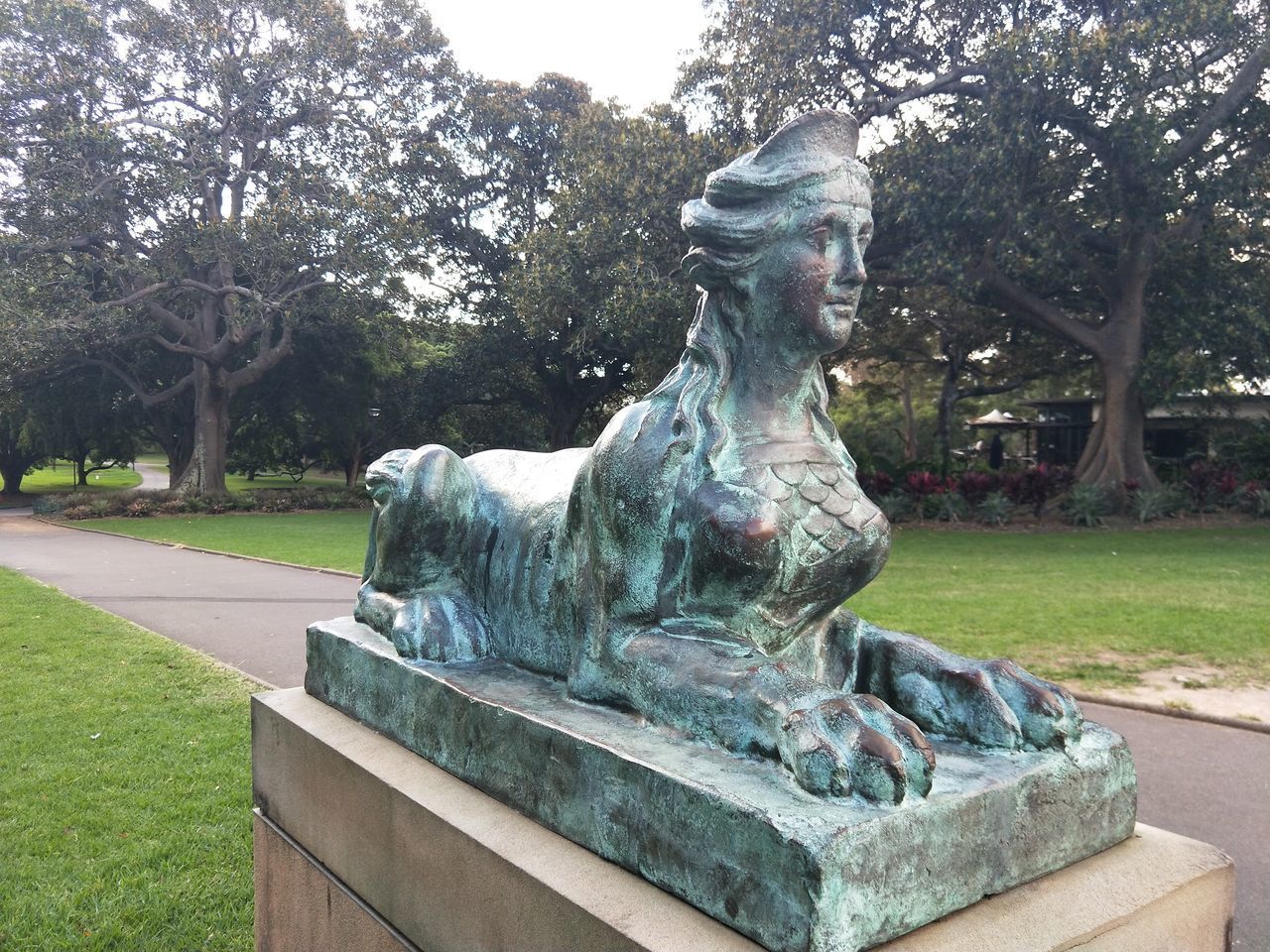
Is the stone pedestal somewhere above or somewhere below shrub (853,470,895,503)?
below

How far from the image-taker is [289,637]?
8.05 meters

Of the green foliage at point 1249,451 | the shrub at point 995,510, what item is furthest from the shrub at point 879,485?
the green foliage at point 1249,451

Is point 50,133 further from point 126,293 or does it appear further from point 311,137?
point 311,137

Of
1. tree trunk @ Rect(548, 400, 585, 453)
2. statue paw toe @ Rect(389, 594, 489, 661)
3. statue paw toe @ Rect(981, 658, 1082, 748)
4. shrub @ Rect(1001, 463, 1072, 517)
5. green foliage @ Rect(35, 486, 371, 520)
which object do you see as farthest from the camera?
tree trunk @ Rect(548, 400, 585, 453)

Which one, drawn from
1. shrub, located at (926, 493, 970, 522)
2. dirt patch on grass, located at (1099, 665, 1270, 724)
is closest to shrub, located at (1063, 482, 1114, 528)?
shrub, located at (926, 493, 970, 522)

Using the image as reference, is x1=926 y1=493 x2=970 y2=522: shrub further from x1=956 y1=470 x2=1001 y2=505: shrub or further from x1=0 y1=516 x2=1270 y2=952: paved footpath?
x1=0 y1=516 x2=1270 y2=952: paved footpath

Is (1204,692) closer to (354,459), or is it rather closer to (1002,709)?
(1002,709)

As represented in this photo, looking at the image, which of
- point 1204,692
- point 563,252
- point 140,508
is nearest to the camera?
point 1204,692

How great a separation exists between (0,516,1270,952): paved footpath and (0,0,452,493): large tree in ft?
23.6

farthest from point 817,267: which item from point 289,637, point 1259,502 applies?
point 1259,502

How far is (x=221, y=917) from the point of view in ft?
11.6

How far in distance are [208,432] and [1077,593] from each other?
917 inches

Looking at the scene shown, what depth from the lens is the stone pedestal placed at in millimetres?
1560

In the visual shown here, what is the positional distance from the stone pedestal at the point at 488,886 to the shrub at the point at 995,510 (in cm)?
1581
